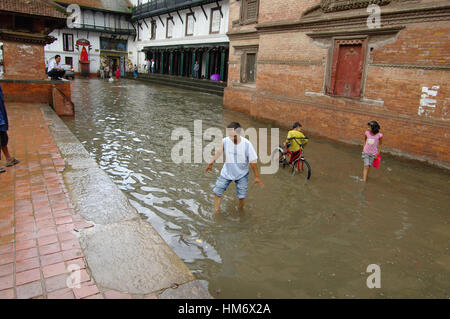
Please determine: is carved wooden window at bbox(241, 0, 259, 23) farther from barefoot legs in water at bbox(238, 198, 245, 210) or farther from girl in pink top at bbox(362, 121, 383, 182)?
barefoot legs in water at bbox(238, 198, 245, 210)

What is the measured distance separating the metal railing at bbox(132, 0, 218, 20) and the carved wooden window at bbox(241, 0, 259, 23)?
41.8 ft

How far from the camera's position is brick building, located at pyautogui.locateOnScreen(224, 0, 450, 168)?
348 inches

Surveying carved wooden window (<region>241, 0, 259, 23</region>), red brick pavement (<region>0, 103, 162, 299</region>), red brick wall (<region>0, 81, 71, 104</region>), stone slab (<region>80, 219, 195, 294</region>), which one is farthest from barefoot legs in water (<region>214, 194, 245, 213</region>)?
carved wooden window (<region>241, 0, 259, 23</region>)

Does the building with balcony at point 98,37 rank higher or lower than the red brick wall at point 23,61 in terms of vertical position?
higher

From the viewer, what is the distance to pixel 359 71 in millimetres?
10828

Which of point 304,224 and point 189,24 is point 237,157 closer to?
point 304,224

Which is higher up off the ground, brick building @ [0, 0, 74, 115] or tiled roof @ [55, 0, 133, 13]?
tiled roof @ [55, 0, 133, 13]

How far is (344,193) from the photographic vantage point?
22.3 ft

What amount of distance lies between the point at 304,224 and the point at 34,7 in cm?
1271

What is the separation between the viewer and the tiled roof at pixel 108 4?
40594mm

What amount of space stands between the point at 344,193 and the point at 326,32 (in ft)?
23.2

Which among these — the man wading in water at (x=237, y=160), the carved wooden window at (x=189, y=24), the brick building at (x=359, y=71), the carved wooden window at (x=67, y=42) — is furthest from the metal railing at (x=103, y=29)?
the man wading in water at (x=237, y=160)

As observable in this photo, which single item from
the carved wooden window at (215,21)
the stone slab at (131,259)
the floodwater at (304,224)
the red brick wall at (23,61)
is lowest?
the floodwater at (304,224)

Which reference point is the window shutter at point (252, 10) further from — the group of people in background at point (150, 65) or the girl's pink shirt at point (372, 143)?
the group of people in background at point (150, 65)
